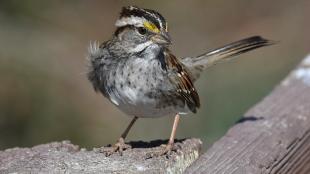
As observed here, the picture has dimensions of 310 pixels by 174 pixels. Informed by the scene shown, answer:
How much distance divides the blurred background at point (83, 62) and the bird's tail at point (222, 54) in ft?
4.66

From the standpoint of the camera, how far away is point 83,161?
3309 millimetres

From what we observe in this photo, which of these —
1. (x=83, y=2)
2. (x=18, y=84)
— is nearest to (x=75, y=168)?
(x=18, y=84)

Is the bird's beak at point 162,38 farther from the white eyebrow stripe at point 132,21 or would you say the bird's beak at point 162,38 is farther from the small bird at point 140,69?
the white eyebrow stripe at point 132,21

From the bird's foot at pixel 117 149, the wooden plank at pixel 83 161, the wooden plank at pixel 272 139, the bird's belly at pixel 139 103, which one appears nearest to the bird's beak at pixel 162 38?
the bird's belly at pixel 139 103

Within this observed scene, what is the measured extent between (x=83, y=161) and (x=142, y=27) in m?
1.34

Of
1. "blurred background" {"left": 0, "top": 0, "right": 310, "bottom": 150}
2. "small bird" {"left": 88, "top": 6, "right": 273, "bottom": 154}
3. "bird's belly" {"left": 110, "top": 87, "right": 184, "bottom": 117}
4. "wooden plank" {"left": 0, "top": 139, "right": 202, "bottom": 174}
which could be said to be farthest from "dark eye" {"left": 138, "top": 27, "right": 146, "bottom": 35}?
"blurred background" {"left": 0, "top": 0, "right": 310, "bottom": 150}

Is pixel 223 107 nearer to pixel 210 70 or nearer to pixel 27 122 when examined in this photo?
pixel 210 70

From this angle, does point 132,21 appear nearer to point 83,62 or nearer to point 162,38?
point 162,38

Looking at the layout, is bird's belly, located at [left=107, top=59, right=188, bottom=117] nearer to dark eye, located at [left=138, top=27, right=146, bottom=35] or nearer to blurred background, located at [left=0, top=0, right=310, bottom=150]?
dark eye, located at [left=138, top=27, right=146, bottom=35]

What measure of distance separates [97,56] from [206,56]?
3.58ft

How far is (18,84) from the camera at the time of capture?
A: 825 cm

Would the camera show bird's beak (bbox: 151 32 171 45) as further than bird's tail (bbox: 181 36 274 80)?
No

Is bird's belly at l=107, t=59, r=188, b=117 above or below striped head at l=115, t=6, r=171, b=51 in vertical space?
below

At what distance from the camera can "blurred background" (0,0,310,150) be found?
7785 mm
